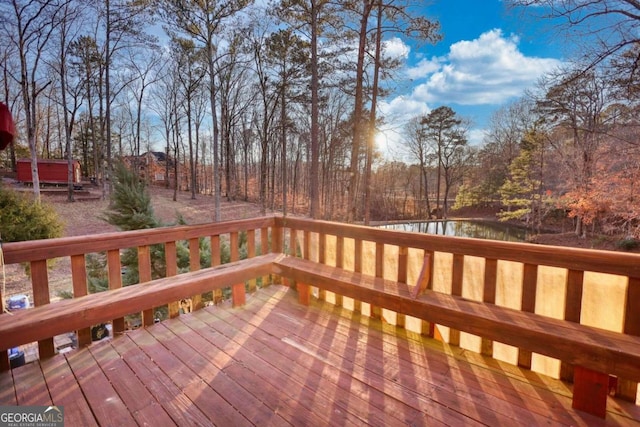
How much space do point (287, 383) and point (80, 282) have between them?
1.52 m

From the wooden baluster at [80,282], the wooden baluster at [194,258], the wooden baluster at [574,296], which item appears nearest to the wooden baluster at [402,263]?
the wooden baluster at [574,296]

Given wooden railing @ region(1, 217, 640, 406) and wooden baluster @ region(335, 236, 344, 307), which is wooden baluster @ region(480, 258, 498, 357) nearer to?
wooden railing @ region(1, 217, 640, 406)

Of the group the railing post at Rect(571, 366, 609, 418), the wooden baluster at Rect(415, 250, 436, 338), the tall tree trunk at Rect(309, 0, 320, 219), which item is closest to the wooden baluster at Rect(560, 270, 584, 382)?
the railing post at Rect(571, 366, 609, 418)

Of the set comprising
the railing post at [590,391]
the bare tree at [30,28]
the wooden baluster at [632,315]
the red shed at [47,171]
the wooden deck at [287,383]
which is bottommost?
the wooden deck at [287,383]

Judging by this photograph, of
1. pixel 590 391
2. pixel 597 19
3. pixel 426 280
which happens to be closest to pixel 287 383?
pixel 426 280

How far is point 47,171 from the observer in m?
16.8

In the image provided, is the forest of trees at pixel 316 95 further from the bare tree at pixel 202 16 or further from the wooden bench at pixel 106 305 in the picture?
the wooden bench at pixel 106 305

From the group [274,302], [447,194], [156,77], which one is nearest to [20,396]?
[274,302]

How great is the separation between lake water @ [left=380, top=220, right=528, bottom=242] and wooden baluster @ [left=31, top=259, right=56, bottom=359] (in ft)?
53.6

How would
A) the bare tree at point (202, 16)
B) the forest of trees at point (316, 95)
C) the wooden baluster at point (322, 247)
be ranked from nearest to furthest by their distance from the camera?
1. the wooden baluster at point (322, 247)
2. the forest of trees at point (316, 95)
3. the bare tree at point (202, 16)

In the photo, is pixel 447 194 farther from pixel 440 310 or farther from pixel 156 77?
pixel 440 310

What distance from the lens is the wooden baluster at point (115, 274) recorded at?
217 cm

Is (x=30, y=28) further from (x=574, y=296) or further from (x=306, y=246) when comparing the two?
(x=574, y=296)

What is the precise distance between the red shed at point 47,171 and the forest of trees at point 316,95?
2205mm
